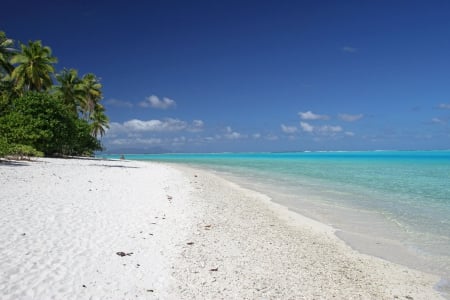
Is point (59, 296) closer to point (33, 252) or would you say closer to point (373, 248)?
point (33, 252)

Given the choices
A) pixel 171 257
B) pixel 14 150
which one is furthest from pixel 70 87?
pixel 171 257

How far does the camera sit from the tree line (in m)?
26.7

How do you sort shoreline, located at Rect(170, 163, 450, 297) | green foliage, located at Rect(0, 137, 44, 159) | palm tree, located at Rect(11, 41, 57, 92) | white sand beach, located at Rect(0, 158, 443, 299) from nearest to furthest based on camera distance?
1. white sand beach, located at Rect(0, 158, 443, 299)
2. shoreline, located at Rect(170, 163, 450, 297)
3. green foliage, located at Rect(0, 137, 44, 159)
4. palm tree, located at Rect(11, 41, 57, 92)

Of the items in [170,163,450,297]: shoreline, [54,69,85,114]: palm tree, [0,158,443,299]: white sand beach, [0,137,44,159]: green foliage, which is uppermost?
[54,69,85,114]: palm tree

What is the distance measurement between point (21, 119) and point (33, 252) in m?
26.0

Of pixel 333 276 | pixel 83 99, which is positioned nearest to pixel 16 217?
pixel 333 276

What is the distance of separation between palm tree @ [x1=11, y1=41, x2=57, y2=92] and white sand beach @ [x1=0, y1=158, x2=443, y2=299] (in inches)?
1168

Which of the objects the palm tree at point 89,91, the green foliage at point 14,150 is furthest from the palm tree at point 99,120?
the green foliage at point 14,150

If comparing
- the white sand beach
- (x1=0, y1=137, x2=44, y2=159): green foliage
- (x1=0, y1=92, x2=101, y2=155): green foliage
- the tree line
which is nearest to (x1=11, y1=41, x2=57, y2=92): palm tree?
the tree line

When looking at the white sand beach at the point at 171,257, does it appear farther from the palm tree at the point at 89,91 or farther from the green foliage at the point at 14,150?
the palm tree at the point at 89,91

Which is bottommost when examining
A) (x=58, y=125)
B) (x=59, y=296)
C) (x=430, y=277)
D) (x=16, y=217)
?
(x=430, y=277)

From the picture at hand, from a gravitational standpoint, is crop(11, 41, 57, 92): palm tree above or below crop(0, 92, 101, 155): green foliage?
above

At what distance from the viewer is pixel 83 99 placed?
44.5 meters

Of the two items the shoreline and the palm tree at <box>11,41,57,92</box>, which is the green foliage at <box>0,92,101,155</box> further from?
the shoreline
